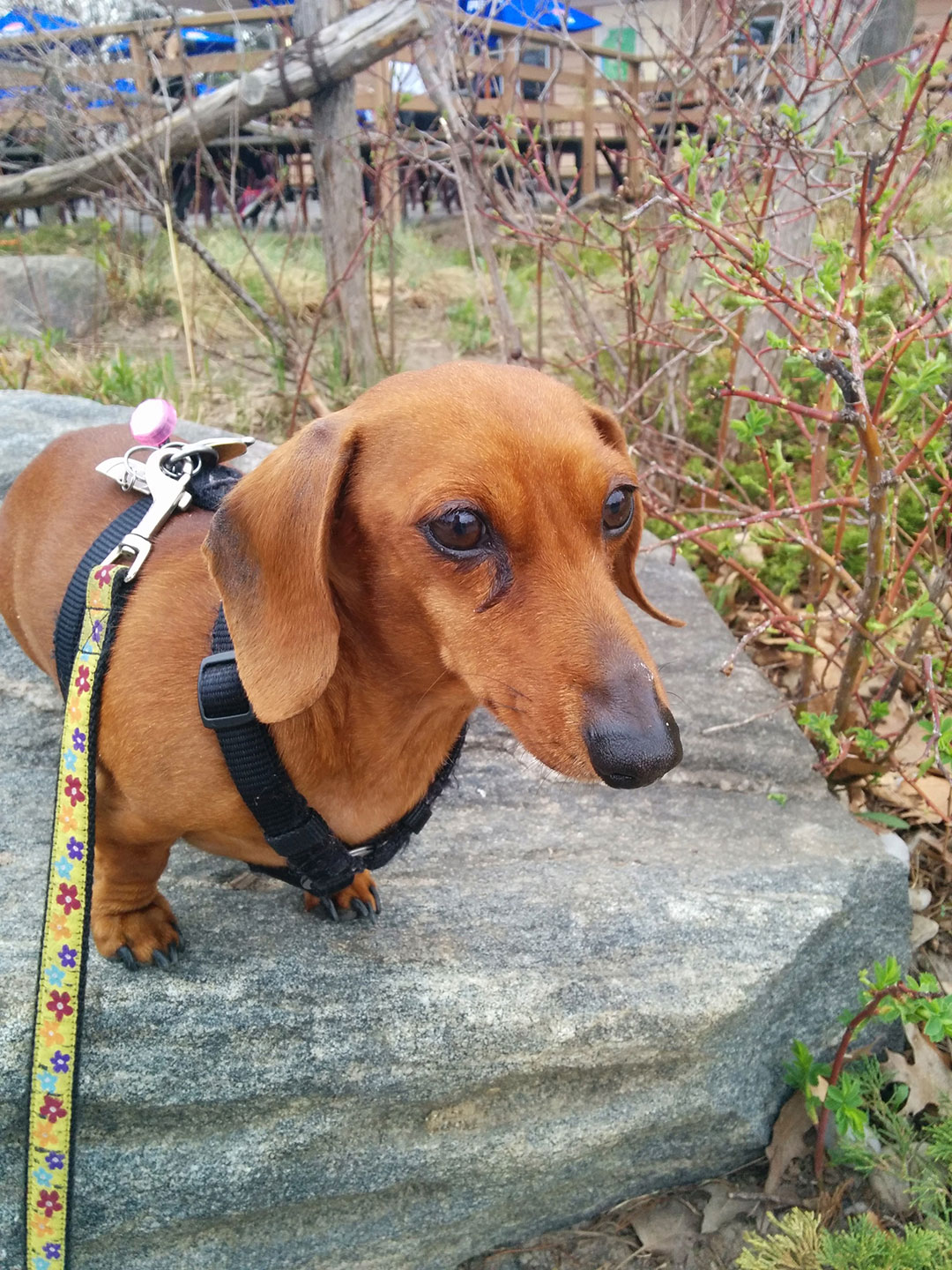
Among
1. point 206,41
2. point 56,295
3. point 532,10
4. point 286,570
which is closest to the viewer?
point 286,570

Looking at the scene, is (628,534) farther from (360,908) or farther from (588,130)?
(588,130)

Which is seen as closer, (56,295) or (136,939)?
(136,939)

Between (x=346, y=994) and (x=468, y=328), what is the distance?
6.08 m

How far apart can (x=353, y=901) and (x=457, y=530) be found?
1.04 meters

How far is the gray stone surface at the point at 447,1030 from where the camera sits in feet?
6.37

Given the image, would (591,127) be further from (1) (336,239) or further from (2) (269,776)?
(2) (269,776)

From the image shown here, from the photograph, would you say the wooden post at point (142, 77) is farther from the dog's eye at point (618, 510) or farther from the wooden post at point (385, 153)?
the dog's eye at point (618, 510)

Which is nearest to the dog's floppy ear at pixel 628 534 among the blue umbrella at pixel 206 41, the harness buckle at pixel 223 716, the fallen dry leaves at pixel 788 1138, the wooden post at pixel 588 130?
the harness buckle at pixel 223 716

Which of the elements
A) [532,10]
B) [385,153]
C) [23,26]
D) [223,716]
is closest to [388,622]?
[223,716]

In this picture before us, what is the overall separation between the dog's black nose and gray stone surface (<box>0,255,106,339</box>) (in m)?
7.46

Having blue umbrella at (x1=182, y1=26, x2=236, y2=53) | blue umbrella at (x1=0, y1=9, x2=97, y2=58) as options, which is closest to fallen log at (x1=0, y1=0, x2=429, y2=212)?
blue umbrella at (x1=0, y1=9, x2=97, y2=58)

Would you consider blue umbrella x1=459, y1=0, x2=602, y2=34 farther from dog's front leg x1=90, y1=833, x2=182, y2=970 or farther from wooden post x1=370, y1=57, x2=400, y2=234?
dog's front leg x1=90, y1=833, x2=182, y2=970

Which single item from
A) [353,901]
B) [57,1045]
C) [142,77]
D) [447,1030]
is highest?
[142,77]

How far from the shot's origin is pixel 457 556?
1523 millimetres
